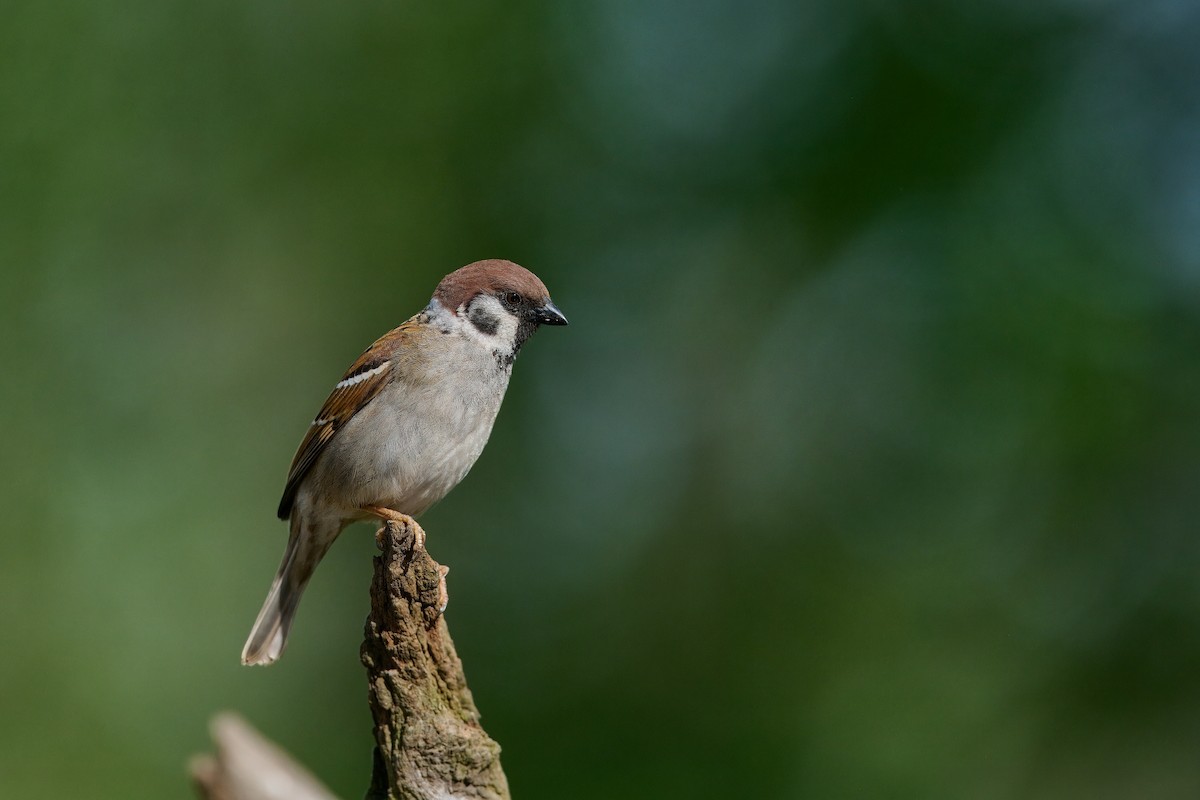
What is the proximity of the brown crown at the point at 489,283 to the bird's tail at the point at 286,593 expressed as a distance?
3.74 feet

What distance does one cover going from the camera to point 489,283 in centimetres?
452

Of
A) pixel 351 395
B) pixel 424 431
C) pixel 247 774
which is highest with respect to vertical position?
pixel 351 395

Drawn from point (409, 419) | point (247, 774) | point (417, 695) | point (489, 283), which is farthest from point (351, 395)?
point (247, 774)

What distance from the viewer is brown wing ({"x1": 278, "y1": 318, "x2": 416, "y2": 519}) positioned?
14.9 feet

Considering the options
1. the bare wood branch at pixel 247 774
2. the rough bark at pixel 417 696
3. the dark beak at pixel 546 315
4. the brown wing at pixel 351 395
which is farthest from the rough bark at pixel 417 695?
the dark beak at pixel 546 315

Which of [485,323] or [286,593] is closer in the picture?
[485,323]

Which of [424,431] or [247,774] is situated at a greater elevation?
[424,431]

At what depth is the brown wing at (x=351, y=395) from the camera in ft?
14.9

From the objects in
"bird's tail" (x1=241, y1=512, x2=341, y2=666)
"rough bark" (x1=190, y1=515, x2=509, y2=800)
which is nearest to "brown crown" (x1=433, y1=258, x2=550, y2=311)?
"bird's tail" (x1=241, y1=512, x2=341, y2=666)

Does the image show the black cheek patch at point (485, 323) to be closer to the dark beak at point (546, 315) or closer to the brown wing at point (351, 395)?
the dark beak at point (546, 315)

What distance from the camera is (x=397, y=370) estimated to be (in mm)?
4496

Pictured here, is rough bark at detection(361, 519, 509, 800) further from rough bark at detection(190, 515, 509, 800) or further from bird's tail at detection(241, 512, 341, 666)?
bird's tail at detection(241, 512, 341, 666)

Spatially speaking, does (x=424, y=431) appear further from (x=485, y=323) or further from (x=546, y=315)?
(x=546, y=315)

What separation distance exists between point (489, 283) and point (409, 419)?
654 millimetres
